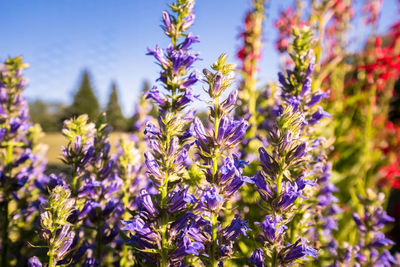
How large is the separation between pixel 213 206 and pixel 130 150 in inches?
49.3

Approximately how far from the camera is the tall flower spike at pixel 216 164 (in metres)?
1.35

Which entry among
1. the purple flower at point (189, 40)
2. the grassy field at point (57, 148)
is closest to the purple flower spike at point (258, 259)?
the purple flower at point (189, 40)

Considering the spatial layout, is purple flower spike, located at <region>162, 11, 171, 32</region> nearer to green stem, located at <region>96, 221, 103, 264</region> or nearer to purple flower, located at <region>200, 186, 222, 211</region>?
purple flower, located at <region>200, 186, 222, 211</region>

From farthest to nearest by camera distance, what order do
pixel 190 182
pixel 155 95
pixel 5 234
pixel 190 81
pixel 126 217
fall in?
pixel 5 234, pixel 126 217, pixel 190 182, pixel 190 81, pixel 155 95

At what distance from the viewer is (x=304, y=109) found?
2012mm

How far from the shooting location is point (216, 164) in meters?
1.38

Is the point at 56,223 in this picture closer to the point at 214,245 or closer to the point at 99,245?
the point at 99,245

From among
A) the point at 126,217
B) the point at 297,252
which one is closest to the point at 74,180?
the point at 126,217

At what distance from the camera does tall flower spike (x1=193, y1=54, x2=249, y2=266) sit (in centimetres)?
135

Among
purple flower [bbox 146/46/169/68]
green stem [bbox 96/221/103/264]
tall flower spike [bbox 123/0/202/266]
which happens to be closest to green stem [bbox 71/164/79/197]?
green stem [bbox 96/221/103/264]

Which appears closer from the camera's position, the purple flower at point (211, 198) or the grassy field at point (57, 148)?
the purple flower at point (211, 198)

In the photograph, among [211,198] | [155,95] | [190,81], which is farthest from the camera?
[190,81]

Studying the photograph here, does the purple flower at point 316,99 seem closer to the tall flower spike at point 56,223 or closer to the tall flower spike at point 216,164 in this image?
the tall flower spike at point 216,164

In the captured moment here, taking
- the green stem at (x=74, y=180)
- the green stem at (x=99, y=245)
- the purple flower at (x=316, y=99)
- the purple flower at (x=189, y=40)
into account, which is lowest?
the green stem at (x=99, y=245)
